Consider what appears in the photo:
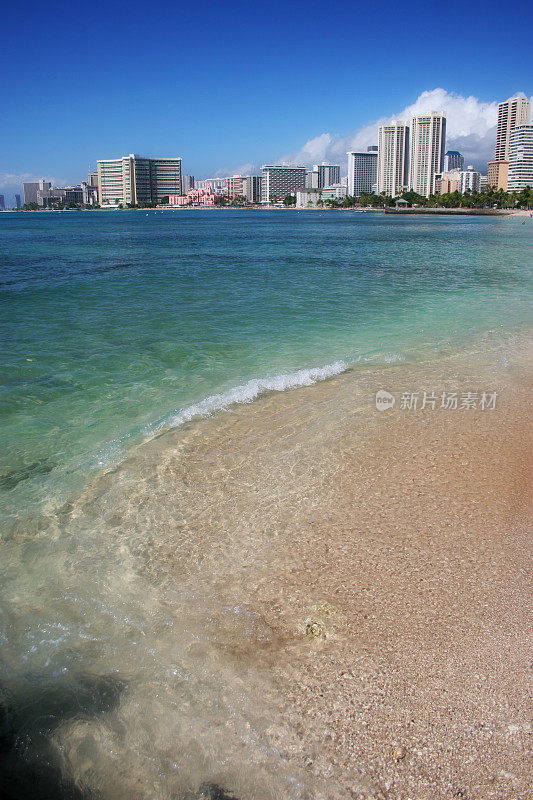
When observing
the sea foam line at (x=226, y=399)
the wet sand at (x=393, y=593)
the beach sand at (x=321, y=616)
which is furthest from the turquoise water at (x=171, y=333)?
the wet sand at (x=393, y=593)

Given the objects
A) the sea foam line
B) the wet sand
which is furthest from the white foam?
the wet sand

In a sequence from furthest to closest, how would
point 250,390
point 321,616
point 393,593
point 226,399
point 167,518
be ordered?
point 250,390, point 226,399, point 167,518, point 393,593, point 321,616

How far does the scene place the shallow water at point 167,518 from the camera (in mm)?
3393

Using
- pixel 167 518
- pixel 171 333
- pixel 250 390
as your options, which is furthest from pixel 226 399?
pixel 171 333

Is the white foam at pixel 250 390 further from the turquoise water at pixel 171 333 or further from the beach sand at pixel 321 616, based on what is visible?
the beach sand at pixel 321 616

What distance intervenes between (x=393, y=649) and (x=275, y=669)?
853mm

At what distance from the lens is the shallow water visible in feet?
11.1

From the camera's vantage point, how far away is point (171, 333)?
14922mm

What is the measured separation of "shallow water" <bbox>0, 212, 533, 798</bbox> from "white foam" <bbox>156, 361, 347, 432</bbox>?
6cm

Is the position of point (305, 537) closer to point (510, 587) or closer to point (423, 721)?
point (510, 587)

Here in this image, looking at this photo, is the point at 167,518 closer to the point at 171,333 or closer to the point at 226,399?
the point at 226,399

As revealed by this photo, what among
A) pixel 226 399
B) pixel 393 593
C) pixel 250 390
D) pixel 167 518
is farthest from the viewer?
pixel 250 390

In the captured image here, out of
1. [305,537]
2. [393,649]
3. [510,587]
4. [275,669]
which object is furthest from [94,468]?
[510,587]

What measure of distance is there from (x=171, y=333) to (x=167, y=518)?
9746 mm
